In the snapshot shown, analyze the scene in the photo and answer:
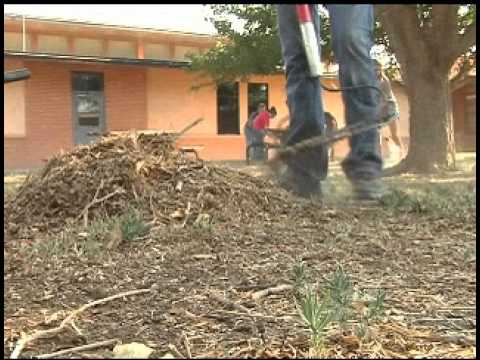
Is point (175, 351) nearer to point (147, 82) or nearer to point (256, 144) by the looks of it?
point (256, 144)

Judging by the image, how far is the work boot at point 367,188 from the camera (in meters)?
1.85

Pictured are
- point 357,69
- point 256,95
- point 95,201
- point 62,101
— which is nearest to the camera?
point 357,69

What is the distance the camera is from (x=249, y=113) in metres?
2.50

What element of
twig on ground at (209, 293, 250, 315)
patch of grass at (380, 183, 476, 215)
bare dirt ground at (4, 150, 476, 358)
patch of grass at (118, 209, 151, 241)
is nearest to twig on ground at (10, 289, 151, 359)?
bare dirt ground at (4, 150, 476, 358)

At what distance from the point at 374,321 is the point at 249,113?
1187 mm

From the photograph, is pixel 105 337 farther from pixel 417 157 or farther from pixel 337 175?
pixel 417 157

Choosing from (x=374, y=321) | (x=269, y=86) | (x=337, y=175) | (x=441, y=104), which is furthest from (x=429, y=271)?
(x=441, y=104)

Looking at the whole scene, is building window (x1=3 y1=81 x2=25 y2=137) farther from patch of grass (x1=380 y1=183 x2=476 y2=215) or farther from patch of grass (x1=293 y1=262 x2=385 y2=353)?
patch of grass (x1=293 y1=262 x2=385 y2=353)

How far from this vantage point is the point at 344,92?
5.19ft

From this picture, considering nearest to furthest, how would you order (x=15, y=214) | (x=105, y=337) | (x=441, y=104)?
(x=105, y=337), (x=15, y=214), (x=441, y=104)

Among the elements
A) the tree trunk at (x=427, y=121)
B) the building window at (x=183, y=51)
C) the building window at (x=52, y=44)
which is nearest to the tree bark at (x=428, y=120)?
the tree trunk at (x=427, y=121)

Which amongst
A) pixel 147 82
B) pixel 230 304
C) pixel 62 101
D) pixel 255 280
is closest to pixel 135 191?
pixel 147 82

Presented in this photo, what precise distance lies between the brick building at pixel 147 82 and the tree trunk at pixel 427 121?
211mm

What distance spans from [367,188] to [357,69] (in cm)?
44
